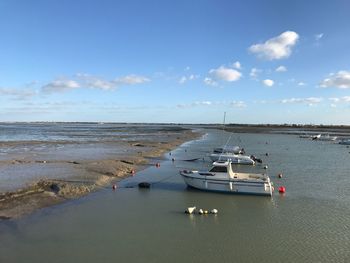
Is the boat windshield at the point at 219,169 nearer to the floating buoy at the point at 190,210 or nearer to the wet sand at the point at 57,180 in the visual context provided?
the floating buoy at the point at 190,210

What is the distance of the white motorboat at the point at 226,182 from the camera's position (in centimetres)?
2619

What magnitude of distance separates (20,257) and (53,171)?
18665 millimetres

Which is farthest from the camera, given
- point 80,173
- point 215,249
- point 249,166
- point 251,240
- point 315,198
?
point 249,166

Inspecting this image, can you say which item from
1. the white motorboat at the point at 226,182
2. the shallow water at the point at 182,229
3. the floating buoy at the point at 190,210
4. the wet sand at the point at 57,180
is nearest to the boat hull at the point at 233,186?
the white motorboat at the point at 226,182

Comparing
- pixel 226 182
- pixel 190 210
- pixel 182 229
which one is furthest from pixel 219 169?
pixel 182 229

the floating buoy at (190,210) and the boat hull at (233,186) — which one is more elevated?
the boat hull at (233,186)

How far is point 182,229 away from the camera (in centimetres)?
1875

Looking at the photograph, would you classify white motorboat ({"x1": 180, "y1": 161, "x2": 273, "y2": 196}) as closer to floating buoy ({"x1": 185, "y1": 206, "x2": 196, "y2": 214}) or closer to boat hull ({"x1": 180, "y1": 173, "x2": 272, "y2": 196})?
boat hull ({"x1": 180, "y1": 173, "x2": 272, "y2": 196})

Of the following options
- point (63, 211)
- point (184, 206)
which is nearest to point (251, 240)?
point (184, 206)

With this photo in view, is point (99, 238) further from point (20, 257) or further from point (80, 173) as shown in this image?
point (80, 173)

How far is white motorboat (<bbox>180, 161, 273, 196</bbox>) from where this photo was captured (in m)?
26.2

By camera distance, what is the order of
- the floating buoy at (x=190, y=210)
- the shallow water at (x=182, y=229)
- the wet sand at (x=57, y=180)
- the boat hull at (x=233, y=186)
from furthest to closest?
1. the boat hull at (x=233, y=186)
2. the wet sand at (x=57, y=180)
3. the floating buoy at (x=190, y=210)
4. the shallow water at (x=182, y=229)

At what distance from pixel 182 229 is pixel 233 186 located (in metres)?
8.69

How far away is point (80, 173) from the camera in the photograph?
32.2 metres
